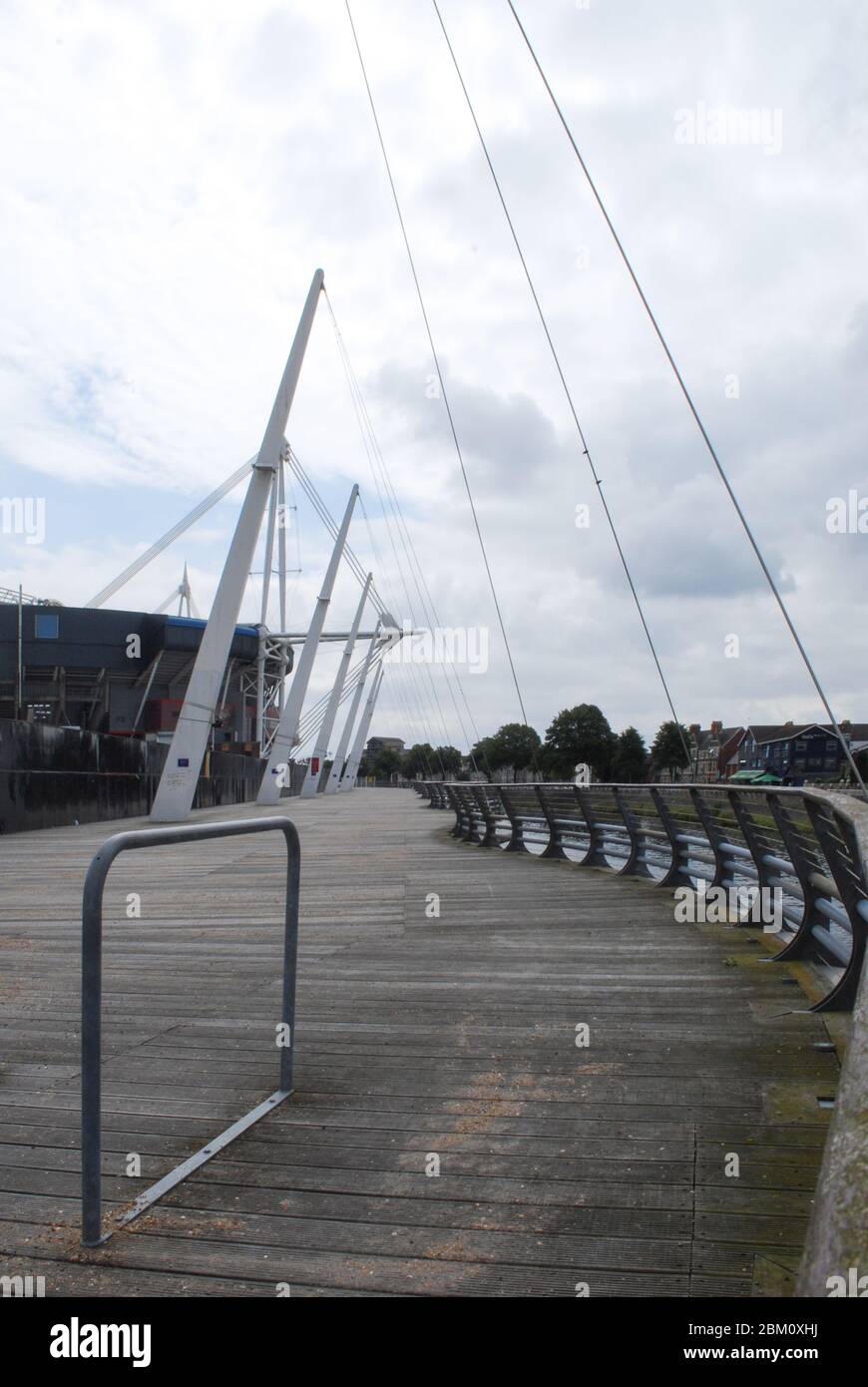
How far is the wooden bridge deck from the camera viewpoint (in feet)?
9.61

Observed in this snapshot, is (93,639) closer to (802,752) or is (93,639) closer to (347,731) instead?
(347,731)

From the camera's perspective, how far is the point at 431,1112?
4219mm

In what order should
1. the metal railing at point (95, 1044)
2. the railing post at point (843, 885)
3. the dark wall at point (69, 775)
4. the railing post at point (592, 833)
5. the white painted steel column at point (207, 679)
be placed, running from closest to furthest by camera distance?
the metal railing at point (95, 1044)
the railing post at point (843, 885)
the railing post at point (592, 833)
the dark wall at point (69, 775)
the white painted steel column at point (207, 679)

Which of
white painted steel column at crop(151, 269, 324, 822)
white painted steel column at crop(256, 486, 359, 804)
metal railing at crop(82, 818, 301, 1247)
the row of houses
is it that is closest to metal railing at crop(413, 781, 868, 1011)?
metal railing at crop(82, 818, 301, 1247)

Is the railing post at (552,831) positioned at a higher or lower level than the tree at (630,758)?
lower

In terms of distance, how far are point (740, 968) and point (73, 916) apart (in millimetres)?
6211

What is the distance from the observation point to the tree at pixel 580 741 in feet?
305

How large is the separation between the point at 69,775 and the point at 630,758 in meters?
74.4

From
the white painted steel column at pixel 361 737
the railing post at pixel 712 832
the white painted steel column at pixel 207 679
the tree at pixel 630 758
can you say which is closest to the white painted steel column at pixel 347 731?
the white painted steel column at pixel 361 737

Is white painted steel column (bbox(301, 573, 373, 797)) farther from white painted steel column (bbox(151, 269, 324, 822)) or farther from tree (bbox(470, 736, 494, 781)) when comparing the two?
white painted steel column (bbox(151, 269, 324, 822))

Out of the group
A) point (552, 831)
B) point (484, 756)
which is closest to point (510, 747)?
point (484, 756)

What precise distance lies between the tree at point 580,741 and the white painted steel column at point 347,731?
17872mm

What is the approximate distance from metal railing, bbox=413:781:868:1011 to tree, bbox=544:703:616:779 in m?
75.3

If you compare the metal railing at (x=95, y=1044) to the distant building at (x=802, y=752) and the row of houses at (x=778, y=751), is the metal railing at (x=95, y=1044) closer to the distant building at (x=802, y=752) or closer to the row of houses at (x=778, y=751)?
the row of houses at (x=778, y=751)
